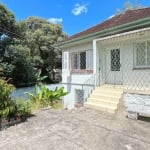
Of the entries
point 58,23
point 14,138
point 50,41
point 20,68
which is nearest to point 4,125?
point 14,138

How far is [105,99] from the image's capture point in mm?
9844

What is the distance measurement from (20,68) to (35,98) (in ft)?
48.4

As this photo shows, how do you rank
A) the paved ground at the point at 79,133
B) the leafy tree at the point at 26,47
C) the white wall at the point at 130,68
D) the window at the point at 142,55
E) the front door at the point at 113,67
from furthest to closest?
the leafy tree at the point at 26,47
the front door at the point at 113,67
the window at the point at 142,55
the white wall at the point at 130,68
the paved ground at the point at 79,133

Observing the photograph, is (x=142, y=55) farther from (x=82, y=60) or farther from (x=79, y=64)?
(x=79, y=64)

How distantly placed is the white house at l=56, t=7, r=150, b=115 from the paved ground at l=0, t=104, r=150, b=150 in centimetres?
157

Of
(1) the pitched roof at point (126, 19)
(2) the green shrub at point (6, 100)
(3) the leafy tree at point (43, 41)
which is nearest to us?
(2) the green shrub at point (6, 100)

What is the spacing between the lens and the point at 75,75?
1442cm

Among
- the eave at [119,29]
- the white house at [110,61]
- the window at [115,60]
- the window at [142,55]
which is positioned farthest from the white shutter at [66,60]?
the window at [142,55]

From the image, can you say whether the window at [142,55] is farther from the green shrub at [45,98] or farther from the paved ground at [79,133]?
the green shrub at [45,98]

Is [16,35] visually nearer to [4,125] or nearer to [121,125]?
[4,125]

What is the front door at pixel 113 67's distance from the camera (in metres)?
11.6

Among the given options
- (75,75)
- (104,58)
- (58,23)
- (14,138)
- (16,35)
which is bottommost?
(14,138)

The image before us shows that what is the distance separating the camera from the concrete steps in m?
9.17

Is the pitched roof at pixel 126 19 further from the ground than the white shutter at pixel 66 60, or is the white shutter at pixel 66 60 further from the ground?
the pitched roof at pixel 126 19
